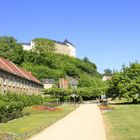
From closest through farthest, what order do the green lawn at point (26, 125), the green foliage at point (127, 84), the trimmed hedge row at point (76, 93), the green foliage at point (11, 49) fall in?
1. the green lawn at point (26, 125)
2. the green foliage at point (127, 84)
3. the trimmed hedge row at point (76, 93)
4. the green foliage at point (11, 49)

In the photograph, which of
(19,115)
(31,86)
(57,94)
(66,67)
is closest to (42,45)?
(66,67)

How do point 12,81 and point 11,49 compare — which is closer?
point 12,81

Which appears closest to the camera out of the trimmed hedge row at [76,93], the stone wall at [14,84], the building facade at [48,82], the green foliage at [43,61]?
the stone wall at [14,84]

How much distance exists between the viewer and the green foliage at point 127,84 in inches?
2563

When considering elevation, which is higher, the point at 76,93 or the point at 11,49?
the point at 11,49

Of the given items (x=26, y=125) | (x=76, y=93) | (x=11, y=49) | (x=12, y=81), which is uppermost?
Result: (x=11, y=49)

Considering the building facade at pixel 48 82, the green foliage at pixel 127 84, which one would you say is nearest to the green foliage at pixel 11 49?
the building facade at pixel 48 82

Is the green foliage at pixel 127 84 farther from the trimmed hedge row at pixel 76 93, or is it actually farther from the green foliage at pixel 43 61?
the green foliage at pixel 43 61

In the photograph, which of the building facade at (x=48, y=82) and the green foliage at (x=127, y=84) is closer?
the green foliage at (x=127, y=84)

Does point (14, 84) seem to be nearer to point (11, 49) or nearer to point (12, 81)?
point (12, 81)

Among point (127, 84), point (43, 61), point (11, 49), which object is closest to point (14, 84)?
point (127, 84)

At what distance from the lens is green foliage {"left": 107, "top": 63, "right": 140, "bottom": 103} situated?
65.1 metres

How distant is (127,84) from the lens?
65.9 m

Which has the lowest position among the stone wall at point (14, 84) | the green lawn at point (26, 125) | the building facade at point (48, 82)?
the green lawn at point (26, 125)
